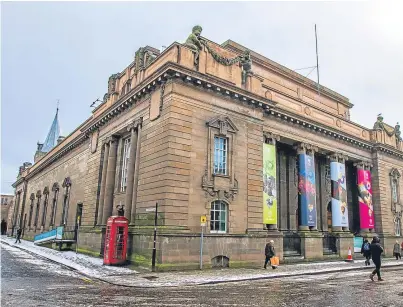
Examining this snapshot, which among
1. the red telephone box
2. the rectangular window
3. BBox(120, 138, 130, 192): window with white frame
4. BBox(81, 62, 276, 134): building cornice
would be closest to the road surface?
the red telephone box

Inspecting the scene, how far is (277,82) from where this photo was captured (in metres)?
28.6

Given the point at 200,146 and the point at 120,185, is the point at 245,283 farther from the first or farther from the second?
the point at 120,185

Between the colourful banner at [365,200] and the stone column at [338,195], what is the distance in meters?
3.08

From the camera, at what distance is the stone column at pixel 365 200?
3122 centimetres

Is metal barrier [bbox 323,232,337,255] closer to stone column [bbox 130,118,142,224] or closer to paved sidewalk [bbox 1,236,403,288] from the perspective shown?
paved sidewalk [bbox 1,236,403,288]

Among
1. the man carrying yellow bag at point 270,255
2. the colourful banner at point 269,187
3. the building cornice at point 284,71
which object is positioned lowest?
the man carrying yellow bag at point 270,255

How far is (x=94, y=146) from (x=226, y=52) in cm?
1362

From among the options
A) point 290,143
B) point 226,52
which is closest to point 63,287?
point 226,52

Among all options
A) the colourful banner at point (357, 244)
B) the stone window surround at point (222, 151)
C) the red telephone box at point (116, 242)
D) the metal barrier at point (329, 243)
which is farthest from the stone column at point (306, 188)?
the red telephone box at point (116, 242)

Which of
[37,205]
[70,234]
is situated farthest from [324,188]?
[37,205]

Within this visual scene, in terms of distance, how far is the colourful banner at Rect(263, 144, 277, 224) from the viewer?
871 inches

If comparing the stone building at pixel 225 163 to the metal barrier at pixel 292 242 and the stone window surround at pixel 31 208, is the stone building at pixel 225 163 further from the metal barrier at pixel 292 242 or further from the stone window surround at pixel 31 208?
the stone window surround at pixel 31 208

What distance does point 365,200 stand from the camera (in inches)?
1240

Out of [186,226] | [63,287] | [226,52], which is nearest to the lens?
[63,287]
